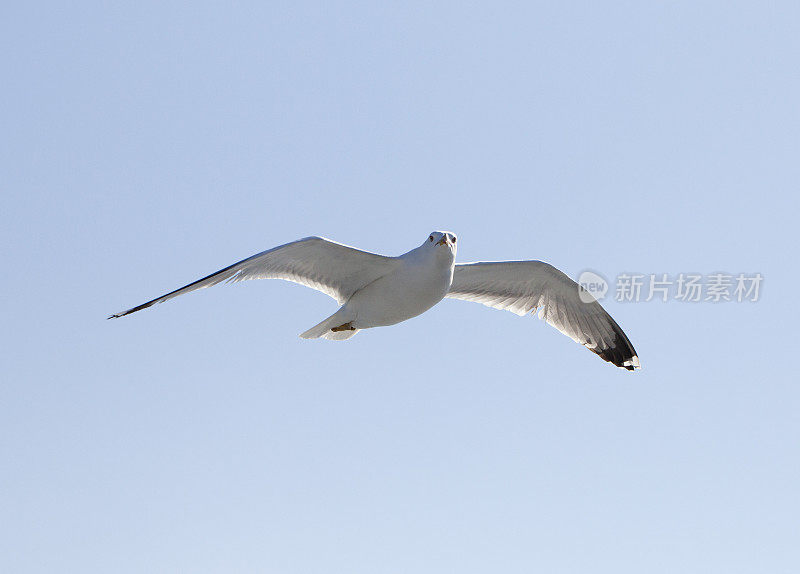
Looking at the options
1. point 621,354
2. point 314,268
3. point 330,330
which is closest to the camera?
point 314,268

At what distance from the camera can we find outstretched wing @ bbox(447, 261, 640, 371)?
904 cm

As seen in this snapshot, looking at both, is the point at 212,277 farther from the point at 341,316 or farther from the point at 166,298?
the point at 341,316

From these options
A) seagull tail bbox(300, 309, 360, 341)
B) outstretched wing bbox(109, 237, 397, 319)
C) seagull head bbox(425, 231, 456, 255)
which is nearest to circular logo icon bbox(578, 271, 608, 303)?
seagull head bbox(425, 231, 456, 255)

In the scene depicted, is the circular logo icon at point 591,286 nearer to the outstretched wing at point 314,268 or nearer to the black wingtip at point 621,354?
the black wingtip at point 621,354

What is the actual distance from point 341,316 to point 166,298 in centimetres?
169

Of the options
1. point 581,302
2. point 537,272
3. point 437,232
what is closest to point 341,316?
point 437,232

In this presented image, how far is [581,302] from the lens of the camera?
9.45 m

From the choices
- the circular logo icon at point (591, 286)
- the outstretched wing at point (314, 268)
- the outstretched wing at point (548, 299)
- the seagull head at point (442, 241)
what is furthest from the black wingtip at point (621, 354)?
the outstretched wing at point (314, 268)

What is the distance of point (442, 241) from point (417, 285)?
16.6 inches

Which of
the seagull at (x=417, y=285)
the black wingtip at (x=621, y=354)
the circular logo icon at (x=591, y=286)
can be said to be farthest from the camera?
the black wingtip at (x=621, y=354)

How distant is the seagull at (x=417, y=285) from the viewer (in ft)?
25.2

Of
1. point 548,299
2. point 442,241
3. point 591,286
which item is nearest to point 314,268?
point 442,241

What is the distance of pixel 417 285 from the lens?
7.71 meters

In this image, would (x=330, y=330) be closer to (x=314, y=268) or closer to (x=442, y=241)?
(x=314, y=268)
